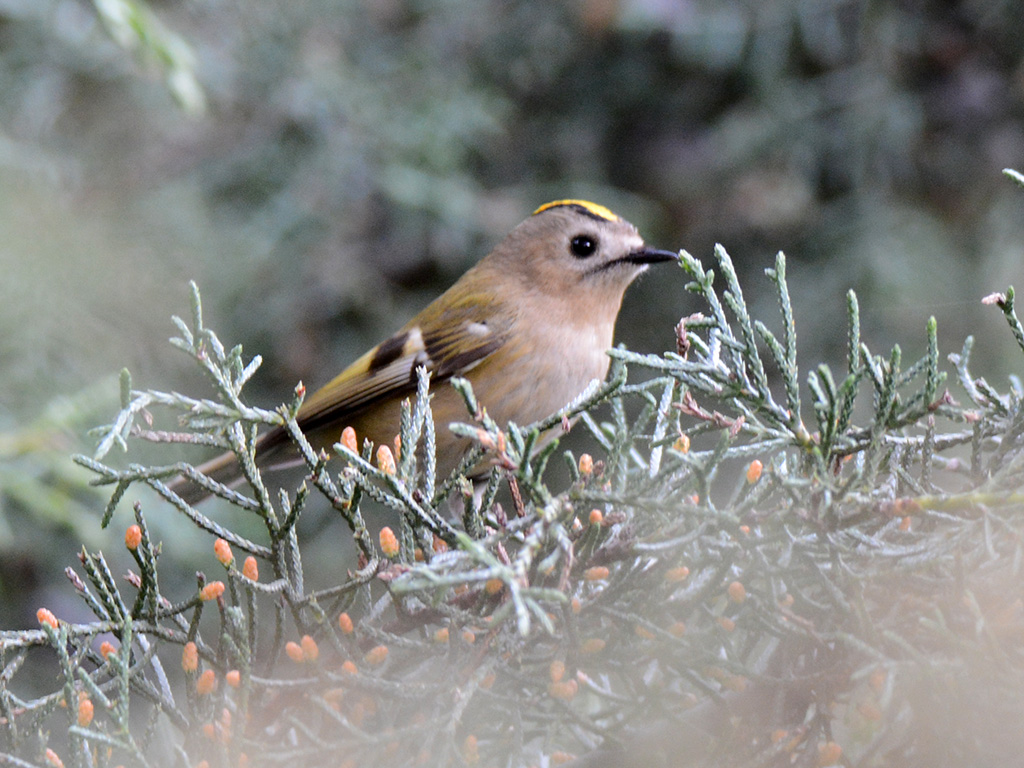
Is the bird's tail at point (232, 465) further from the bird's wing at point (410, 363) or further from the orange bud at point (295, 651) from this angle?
the orange bud at point (295, 651)

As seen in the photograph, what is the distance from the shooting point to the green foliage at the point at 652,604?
1005 mm

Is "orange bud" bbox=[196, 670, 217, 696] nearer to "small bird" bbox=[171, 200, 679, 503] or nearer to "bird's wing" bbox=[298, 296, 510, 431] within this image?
"small bird" bbox=[171, 200, 679, 503]

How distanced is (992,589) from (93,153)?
320 centimetres

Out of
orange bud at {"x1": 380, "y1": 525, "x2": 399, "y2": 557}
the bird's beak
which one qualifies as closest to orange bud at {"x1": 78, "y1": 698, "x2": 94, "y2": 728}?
orange bud at {"x1": 380, "y1": 525, "x2": 399, "y2": 557}

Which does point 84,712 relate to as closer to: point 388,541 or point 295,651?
point 295,651

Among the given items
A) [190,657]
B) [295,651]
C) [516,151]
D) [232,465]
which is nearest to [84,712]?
[190,657]

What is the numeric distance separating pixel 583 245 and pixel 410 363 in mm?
509

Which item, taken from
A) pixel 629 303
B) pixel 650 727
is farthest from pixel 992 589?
pixel 629 303

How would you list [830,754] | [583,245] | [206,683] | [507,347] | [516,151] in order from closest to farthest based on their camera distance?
[830,754], [206,683], [507,347], [583,245], [516,151]

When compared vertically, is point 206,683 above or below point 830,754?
above

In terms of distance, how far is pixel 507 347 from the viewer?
2244 mm

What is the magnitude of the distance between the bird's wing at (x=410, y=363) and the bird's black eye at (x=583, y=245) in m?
0.26

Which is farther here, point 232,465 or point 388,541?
point 232,465

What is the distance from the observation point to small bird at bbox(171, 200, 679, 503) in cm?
217
